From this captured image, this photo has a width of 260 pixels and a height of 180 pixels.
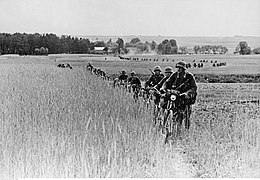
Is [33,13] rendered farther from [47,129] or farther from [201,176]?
[201,176]

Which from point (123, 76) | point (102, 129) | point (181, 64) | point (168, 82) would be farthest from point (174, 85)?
point (102, 129)

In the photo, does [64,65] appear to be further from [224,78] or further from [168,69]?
[224,78]

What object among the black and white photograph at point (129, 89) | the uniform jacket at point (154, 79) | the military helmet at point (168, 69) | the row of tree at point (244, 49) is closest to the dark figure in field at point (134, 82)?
the black and white photograph at point (129, 89)

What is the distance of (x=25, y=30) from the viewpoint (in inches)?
102

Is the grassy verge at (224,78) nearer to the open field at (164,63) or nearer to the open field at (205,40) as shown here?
the open field at (164,63)

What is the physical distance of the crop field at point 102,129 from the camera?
241 cm

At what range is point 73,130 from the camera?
2.50 m

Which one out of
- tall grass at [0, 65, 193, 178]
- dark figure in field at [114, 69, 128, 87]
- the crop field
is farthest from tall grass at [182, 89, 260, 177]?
dark figure in field at [114, 69, 128, 87]

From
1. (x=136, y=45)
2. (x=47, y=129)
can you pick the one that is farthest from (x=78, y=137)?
(x=136, y=45)

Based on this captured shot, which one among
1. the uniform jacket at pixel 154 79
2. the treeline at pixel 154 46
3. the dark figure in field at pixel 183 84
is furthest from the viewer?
the treeline at pixel 154 46

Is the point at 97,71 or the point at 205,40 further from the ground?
the point at 205,40

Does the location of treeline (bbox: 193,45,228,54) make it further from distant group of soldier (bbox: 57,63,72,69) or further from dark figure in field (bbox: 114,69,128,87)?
Result: distant group of soldier (bbox: 57,63,72,69)

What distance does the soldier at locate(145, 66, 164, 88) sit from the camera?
248cm

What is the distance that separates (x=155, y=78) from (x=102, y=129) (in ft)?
1.49
